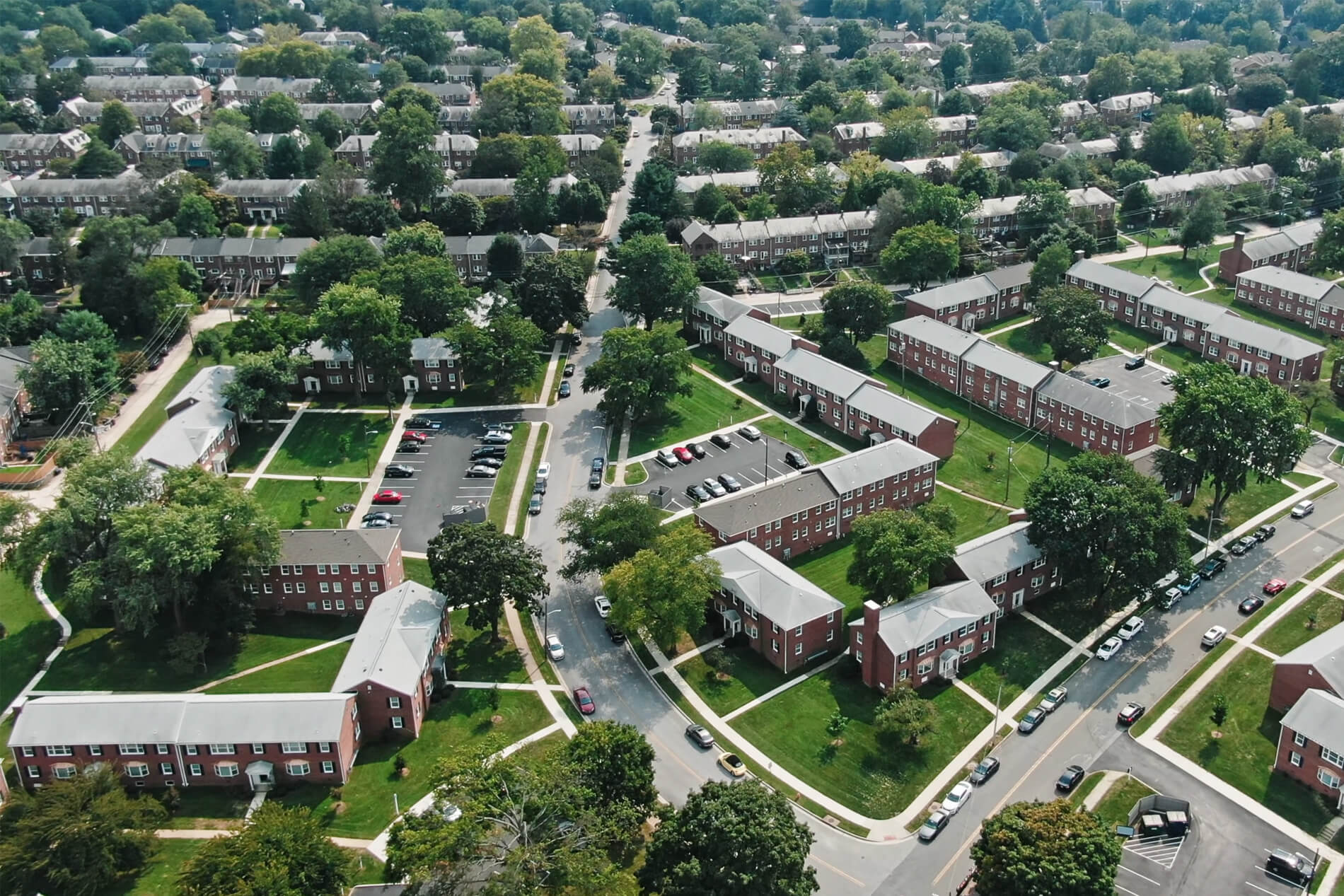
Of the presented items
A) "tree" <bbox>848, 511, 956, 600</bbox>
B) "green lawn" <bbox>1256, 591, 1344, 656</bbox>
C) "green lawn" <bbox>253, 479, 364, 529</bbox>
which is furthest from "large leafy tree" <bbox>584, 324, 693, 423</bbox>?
"green lawn" <bbox>1256, 591, 1344, 656</bbox>

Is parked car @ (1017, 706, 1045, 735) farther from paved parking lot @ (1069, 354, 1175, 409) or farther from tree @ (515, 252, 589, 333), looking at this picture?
tree @ (515, 252, 589, 333)

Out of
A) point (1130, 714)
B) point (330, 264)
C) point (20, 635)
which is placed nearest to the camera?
point (1130, 714)

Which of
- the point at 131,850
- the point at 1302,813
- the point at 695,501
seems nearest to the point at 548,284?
the point at 695,501

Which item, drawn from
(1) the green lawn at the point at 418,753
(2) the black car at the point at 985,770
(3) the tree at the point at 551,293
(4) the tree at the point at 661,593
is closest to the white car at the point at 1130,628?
(2) the black car at the point at 985,770

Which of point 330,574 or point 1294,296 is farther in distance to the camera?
point 1294,296

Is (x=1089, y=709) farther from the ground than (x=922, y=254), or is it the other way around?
(x=922, y=254)

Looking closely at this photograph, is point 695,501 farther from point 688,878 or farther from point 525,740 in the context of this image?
point 688,878

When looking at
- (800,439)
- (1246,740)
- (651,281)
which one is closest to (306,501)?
(651,281)

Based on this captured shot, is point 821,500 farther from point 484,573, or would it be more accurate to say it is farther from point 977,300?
point 977,300
